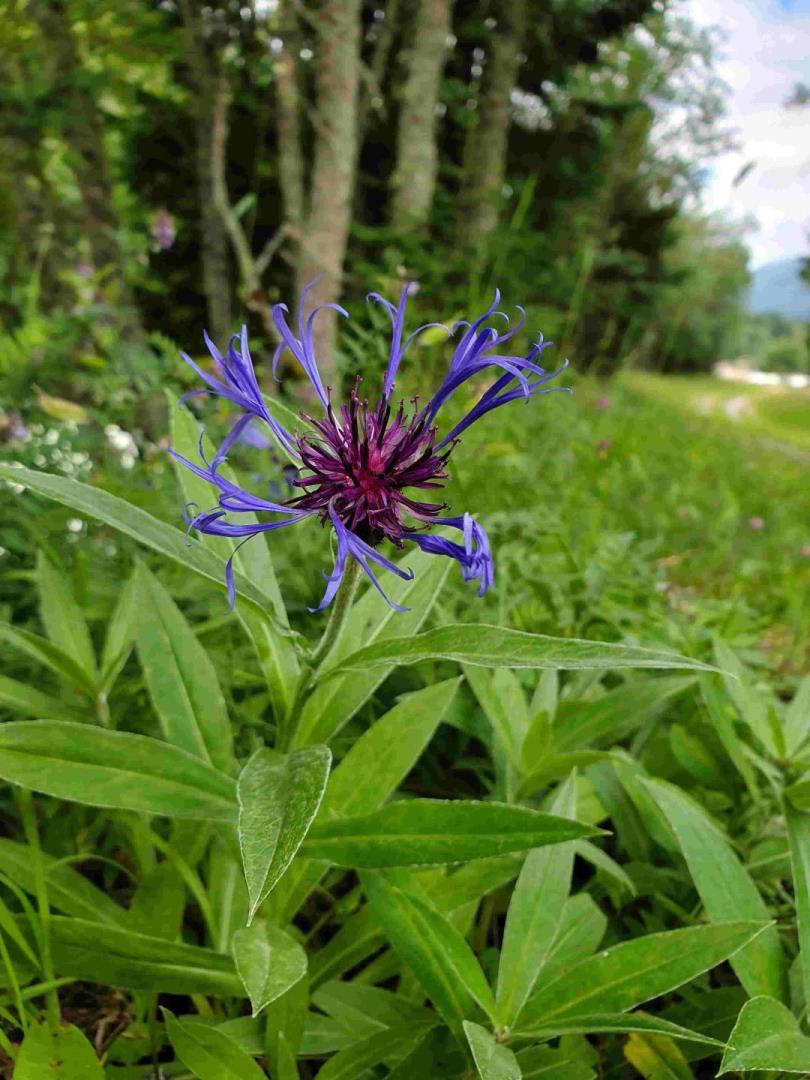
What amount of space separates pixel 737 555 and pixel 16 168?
14.4 ft

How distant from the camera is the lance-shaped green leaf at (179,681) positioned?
3.19ft

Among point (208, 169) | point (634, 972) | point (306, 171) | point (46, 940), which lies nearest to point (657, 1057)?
point (634, 972)

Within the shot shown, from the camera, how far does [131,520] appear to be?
726mm

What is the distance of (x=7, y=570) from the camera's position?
1.45 meters

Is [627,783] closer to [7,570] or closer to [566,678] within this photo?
[566,678]

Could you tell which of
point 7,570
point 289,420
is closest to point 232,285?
point 7,570

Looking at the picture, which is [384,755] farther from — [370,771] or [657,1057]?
[657,1057]

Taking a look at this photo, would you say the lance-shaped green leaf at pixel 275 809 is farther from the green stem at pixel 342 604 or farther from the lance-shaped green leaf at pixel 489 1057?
the lance-shaped green leaf at pixel 489 1057

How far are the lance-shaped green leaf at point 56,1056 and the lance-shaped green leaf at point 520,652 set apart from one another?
0.48 meters

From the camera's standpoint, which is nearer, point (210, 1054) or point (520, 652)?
point (520, 652)

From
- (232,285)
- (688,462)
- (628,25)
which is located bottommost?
(688,462)

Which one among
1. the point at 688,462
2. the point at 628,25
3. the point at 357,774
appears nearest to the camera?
the point at 357,774

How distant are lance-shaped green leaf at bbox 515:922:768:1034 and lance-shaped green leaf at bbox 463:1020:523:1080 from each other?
78 mm

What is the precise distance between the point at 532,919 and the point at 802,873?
306 mm
